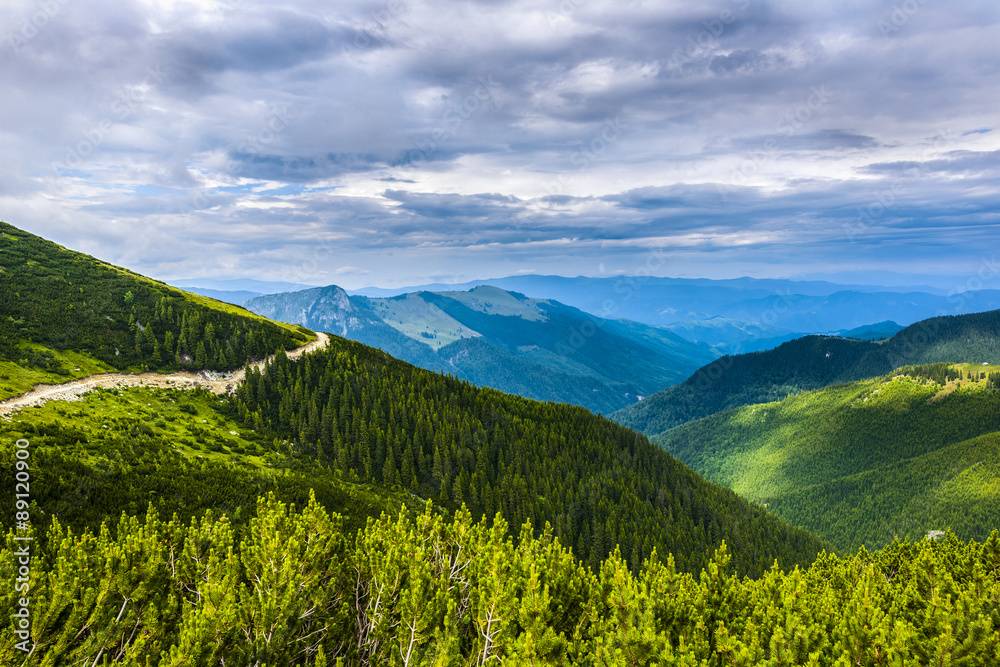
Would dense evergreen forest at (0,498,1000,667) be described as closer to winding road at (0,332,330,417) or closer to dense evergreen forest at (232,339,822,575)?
winding road at (0,332,330,417)

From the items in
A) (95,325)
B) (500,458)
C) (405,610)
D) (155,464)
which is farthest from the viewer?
(500,458)

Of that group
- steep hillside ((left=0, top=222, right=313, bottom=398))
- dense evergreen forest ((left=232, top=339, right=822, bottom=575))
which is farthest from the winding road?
dense evergreen forest ((left=232, top=339, right=822, bottom=575))

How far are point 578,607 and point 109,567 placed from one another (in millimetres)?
27388

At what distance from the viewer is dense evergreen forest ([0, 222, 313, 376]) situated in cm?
11125

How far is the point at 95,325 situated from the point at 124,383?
114 feet

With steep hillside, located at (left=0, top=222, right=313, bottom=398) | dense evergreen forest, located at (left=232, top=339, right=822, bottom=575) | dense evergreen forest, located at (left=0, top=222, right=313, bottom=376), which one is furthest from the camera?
dense evergreen forest, located at (left=232, top=339, right=822, bottom=575)

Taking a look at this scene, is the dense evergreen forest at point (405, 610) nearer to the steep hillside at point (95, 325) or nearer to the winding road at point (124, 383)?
the winding road at point (124, 383)

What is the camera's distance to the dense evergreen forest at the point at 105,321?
111 meters

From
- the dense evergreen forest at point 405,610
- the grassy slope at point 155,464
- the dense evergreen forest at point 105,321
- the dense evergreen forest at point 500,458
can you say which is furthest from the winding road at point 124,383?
the dense evergreen forest at point 405,610

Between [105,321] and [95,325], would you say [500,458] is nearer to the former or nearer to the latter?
[95,325]

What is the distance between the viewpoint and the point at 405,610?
25.2 metres

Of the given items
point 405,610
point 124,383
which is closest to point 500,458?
point 124,383

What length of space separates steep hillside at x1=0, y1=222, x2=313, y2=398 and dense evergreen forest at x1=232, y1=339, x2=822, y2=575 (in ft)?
63.4

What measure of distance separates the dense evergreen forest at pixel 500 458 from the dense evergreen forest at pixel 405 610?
79064 mm
